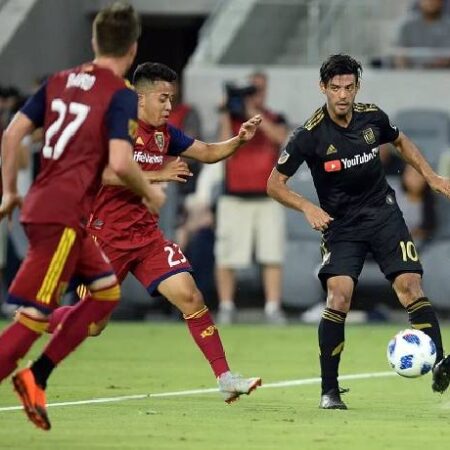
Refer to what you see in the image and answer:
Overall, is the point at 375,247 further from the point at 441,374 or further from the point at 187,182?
the point at 187,182

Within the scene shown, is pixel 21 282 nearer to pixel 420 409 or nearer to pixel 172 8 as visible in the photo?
pixel 420 409

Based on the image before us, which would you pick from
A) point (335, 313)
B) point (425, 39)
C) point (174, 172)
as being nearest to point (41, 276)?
point (174, 172)

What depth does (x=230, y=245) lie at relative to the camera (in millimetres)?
18875

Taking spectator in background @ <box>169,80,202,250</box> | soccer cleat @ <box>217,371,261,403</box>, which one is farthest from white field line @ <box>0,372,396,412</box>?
spectator in background @ <box>169,80,202,250</box>

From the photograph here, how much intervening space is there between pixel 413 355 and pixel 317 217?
1.07 metres

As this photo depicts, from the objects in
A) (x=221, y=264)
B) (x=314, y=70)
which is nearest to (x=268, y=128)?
(x=221, y=264)

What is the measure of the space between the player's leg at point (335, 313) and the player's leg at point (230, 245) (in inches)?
313

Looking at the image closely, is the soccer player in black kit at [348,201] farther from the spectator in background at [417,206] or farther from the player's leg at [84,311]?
the spectator in background at [417,206]

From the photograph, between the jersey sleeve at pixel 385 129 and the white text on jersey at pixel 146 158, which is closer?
the jersey sleeve at pixel 385 129

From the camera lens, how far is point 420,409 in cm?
1075

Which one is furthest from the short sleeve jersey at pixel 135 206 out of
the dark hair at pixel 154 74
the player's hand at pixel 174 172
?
the player's hand at pixel 174 172

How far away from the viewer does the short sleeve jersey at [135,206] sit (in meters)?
11.2

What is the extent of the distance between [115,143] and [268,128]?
32.9 feet

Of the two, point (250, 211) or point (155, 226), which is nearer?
point (155, 226)
